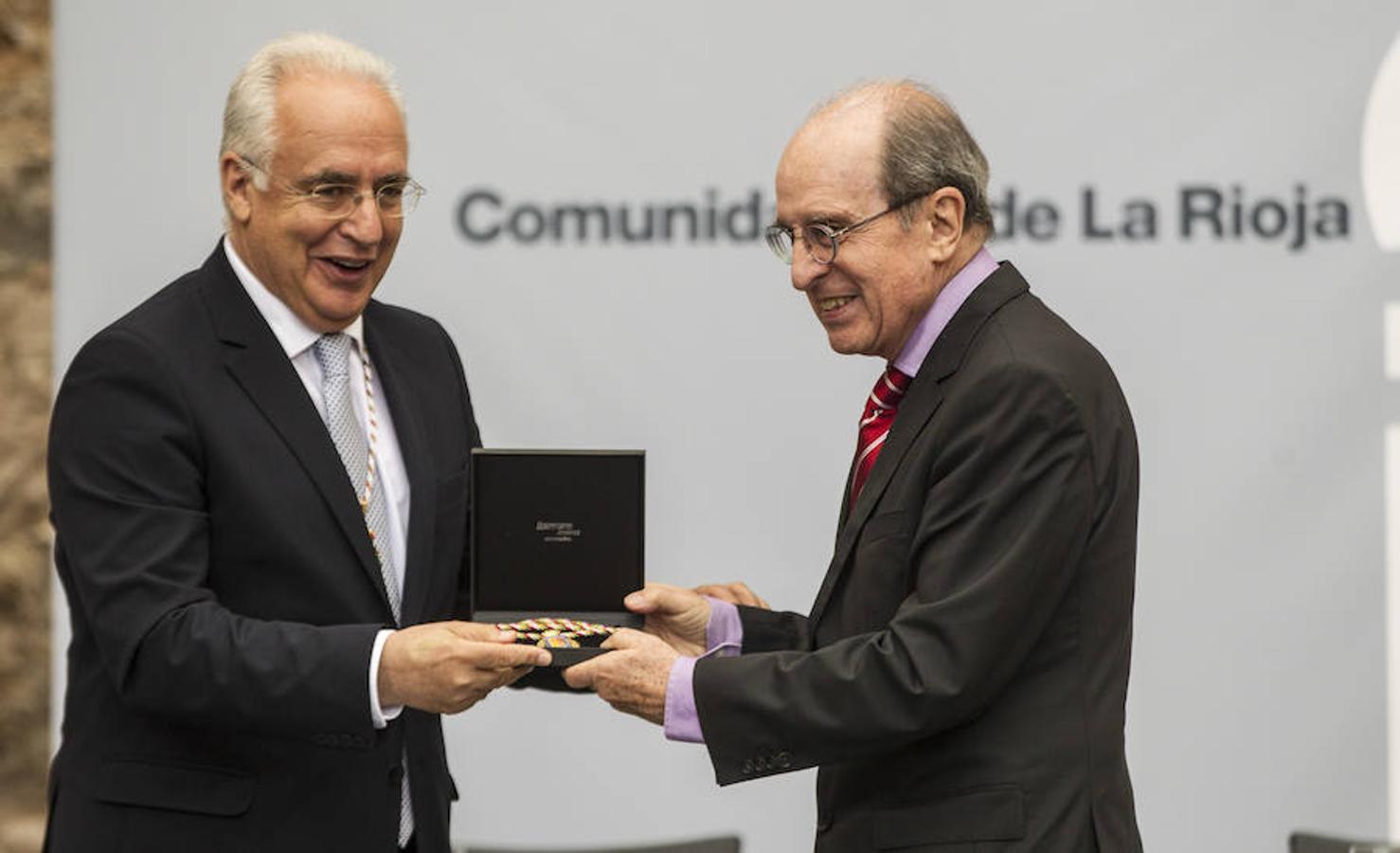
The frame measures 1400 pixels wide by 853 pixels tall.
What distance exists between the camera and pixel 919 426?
279 centimetres

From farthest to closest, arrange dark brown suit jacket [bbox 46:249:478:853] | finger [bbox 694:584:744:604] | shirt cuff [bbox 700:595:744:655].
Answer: finger [bbox 694:584:744:604]
shirt cuff [bbox 700:595:744:655]
dark brown suit jacket [bbox 46:249:478:853]

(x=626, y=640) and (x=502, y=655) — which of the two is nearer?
(x=502, y=655)

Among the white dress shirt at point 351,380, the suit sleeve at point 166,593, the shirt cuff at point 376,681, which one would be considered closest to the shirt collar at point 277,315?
the white dress shirt at point 351,380

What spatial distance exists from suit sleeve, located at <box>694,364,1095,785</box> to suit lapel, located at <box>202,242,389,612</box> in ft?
2.28

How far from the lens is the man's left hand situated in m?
2.88

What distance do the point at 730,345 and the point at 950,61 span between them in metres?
0.82

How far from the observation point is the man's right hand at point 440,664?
277 cm

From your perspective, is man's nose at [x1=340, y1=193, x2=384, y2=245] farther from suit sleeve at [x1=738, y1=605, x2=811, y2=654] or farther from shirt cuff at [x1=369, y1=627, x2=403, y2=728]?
suit sleeve at [x1=738, y1=605, x2=811, y2=654]

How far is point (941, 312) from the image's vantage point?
2.91 metres

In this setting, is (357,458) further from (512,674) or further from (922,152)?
(922,152)

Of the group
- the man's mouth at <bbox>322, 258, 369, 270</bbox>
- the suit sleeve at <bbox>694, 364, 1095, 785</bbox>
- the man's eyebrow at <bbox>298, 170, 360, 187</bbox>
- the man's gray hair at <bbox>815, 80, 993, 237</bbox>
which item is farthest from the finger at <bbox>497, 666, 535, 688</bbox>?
the man's gray hair at <bbox>815, 80, 993, 237</bbox>

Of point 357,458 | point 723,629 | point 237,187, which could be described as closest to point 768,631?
point 723,629

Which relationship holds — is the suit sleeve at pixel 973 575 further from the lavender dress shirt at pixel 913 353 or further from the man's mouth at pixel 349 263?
the man's mouth at pixel 349 263

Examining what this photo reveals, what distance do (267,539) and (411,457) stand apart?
328 mm
